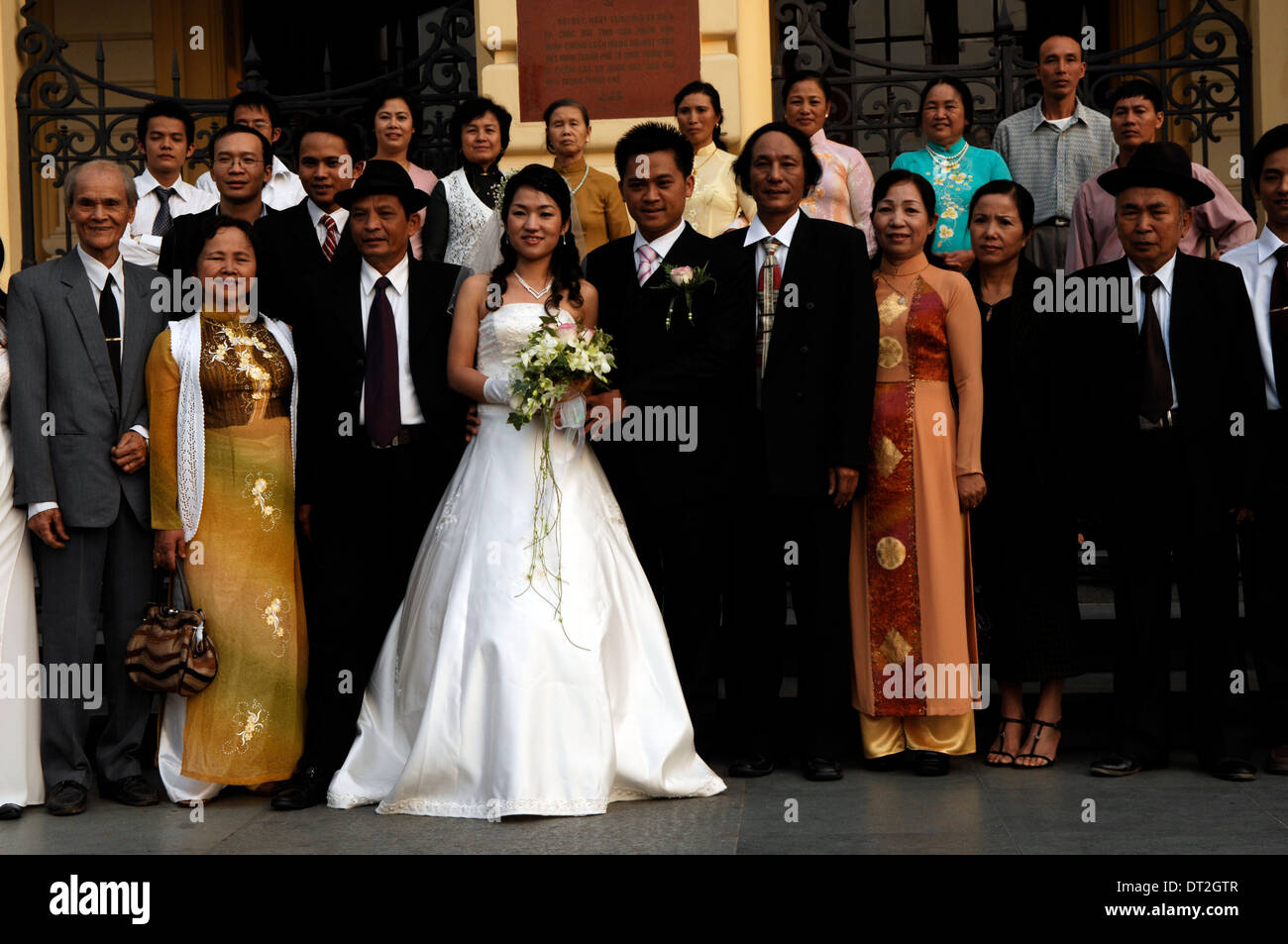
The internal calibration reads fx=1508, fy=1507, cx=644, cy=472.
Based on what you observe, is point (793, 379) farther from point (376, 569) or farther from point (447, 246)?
point (447, 246)

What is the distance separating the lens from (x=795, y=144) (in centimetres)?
561

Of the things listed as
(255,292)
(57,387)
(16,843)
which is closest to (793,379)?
(255,292)

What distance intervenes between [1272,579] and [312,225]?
161 inches

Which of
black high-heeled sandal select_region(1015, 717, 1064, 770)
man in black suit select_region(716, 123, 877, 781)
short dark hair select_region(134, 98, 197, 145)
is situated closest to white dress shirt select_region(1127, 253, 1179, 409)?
man in black suit select_region(716, 123, 877, 781)

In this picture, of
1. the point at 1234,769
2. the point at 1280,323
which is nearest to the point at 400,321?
the point at 1280,323

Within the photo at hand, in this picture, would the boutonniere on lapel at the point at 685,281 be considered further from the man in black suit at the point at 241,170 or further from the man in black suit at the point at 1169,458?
the man in black suit at the point at 241,170

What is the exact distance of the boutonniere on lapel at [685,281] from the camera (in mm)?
5441

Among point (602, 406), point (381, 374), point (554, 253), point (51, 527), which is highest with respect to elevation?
point (554, 253)

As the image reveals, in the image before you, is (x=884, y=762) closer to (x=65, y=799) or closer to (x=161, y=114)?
(x=65, y=799)

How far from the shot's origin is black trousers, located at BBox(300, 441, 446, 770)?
18.2 feet

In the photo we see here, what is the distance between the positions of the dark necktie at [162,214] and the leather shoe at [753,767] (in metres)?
3.94

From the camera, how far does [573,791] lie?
500cm

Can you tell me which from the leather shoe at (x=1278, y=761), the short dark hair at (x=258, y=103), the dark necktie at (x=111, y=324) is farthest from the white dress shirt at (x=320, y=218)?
the leather shoe at (x=1278, y=761)
